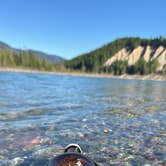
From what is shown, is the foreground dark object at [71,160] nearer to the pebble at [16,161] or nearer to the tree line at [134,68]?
the pebble at [16,161]

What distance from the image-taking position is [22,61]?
143375 millimetres

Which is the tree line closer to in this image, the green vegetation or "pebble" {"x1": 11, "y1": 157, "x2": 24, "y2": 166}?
the green vegetation

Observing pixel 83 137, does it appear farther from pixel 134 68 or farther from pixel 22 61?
pixel 134 68

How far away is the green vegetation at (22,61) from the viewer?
441 ft

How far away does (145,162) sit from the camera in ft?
18.5

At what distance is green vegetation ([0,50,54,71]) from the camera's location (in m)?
134

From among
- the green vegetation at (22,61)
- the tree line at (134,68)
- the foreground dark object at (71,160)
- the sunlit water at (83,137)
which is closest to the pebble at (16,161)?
the sunlit water at (83,137)

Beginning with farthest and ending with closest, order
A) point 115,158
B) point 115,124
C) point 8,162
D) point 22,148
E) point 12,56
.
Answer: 1. point 12,56
2. point 115,124
3. point 22,148
4. point 115,158
5. point 8,162

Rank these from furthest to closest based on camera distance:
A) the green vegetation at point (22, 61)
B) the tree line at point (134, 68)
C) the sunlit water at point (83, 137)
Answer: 1. the tree line at point (134, 68)
2. the green vegetation at point (22, 61)
3. the sunlit water at point (83, 137)

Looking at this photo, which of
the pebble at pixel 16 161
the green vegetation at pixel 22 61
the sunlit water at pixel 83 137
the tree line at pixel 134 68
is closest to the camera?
the pebble at pixel 16 161

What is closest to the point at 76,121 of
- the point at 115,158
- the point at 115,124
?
the point at 115,124

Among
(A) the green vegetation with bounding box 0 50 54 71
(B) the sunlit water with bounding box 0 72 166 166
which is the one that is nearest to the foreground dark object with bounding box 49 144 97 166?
(B) the sunlit water with bounding box 0 72 166 166

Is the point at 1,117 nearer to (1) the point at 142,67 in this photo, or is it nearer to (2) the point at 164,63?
(1) the point at 142,67

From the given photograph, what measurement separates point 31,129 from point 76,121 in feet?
6.78
